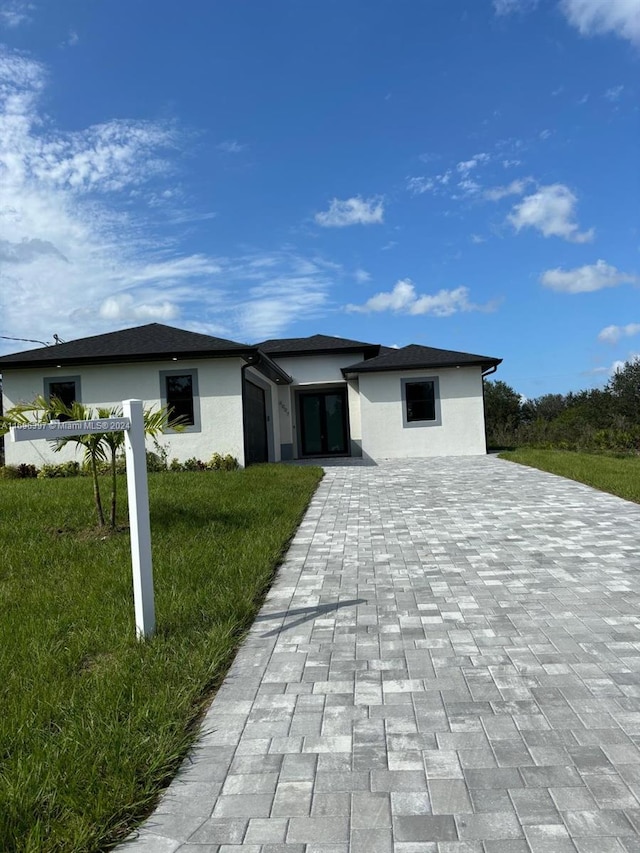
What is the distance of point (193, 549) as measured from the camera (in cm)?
623

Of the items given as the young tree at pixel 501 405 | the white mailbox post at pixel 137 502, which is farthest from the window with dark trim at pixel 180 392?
the young tree at pixel 501 405

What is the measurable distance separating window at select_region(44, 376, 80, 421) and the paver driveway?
12430 mm

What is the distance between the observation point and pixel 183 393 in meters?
16.1

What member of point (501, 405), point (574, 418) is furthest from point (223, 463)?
point (501, 405)

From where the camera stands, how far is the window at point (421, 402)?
752 inches

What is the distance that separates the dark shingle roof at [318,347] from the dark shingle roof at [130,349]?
4.72 m

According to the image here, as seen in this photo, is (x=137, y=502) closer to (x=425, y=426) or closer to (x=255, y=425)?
(x=255, y=425)

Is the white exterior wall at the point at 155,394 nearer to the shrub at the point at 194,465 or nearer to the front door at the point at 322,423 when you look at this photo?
the shrub at the point at 194,465

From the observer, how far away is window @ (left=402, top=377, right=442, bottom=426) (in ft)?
62.6

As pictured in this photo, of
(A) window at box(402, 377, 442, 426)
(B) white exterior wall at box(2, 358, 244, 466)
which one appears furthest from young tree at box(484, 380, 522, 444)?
(B) white exterior wall at box(2, 358, 244, 466)

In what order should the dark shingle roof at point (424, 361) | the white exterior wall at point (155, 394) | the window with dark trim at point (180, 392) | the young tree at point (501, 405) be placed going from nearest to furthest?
1. the white exterior wall at point (155, 394)
2. the window with dark trim at point (180, 392)
3. the dark shingle roof at point (424, 361)
4. the young tree at point (501, 405)

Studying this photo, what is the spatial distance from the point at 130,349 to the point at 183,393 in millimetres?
1951

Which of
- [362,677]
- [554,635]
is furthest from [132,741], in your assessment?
[554,635]

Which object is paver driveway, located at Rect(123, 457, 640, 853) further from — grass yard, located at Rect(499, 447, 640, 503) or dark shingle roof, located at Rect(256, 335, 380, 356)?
dark shingle roof, located at Rect(256, 335, 380, 356)
